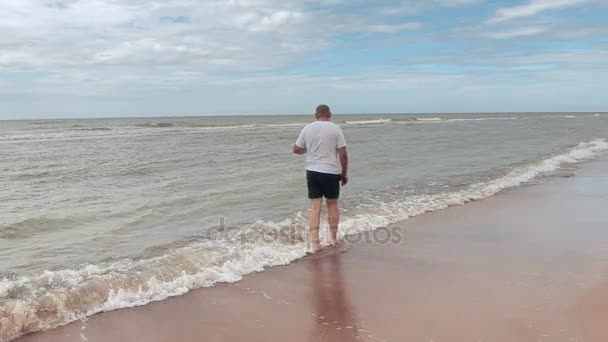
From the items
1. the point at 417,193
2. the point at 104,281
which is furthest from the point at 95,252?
the point at 417,193

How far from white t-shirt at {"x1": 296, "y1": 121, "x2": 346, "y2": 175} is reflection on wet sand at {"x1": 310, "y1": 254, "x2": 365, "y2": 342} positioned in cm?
122

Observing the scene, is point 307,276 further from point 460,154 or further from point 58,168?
point 460,154

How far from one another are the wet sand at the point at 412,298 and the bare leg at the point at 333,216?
28 cm

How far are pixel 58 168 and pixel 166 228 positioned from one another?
9.04 m

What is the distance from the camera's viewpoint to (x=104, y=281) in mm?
5008

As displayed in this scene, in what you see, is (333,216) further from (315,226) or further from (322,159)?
(322,159)

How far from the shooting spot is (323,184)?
6.48 m

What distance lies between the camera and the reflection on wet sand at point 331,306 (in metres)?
3.93

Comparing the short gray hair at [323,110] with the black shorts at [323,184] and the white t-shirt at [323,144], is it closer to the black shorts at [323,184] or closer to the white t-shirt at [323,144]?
the white t-shirt at [323,144]

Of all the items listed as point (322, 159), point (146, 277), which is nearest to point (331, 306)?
point (146, 277)

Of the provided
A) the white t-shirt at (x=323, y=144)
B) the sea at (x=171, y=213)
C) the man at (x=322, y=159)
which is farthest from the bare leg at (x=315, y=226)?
the white t-shirt at (x=323, y=144)

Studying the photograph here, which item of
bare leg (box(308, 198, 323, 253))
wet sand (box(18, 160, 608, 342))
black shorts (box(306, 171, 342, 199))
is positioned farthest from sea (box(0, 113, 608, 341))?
black shorts (box(306, 171, 342, 199))

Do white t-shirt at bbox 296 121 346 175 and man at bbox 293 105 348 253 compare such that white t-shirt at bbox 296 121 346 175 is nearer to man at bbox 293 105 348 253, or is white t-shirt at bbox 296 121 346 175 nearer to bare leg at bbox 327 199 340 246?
man at bbox 293 105 348 253

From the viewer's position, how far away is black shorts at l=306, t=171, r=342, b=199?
6469mm
